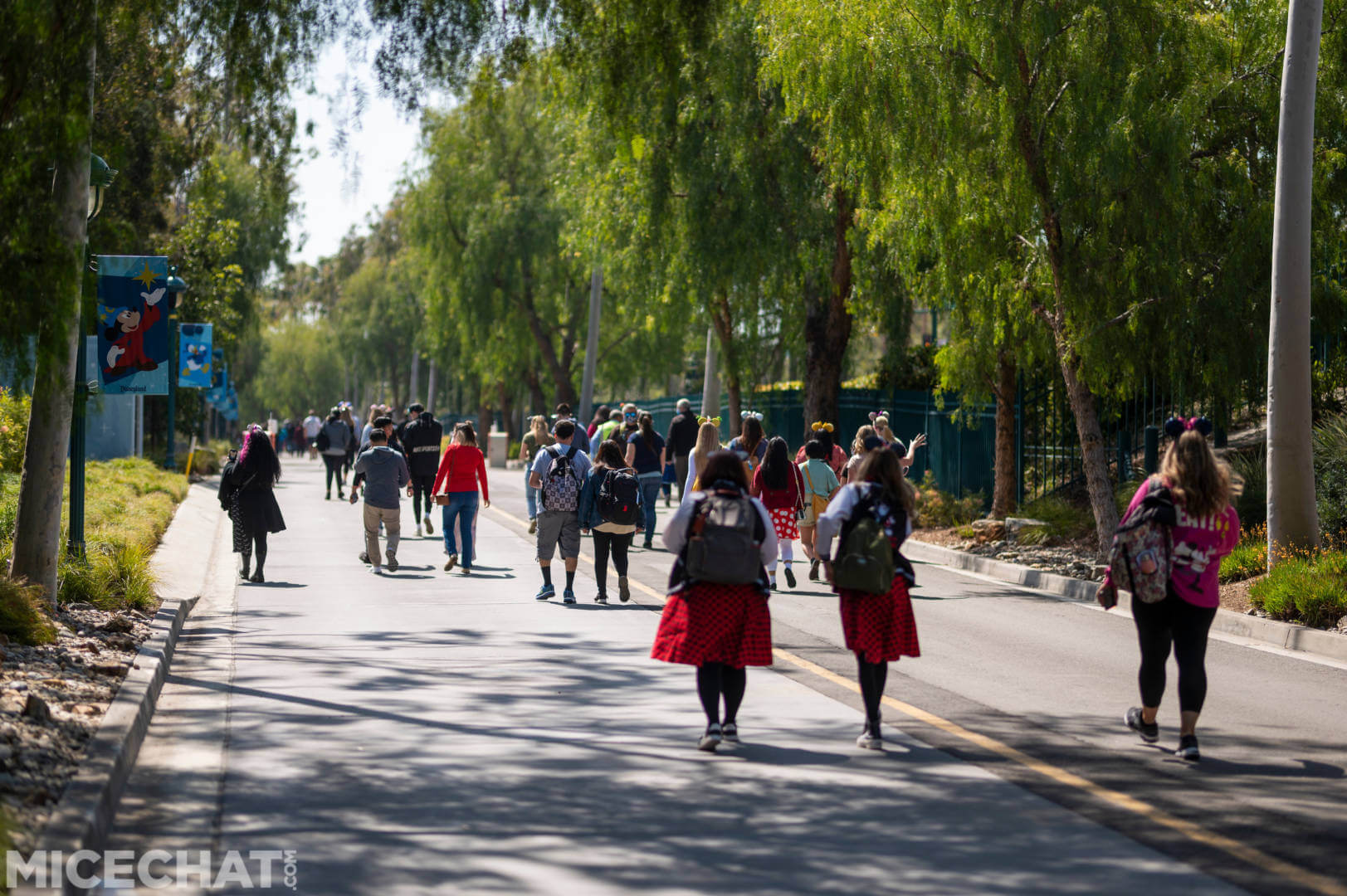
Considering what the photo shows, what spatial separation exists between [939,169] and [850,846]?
41.9ft

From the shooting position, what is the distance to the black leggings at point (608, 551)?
1476cm

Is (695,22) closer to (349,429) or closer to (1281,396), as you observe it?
(1281,396)

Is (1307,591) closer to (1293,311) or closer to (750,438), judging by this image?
(1293,311)

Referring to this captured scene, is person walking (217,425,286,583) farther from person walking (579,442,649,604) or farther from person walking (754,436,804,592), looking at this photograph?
person walking (754,436,804,592)

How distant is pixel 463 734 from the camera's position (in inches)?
333

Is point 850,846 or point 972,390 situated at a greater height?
point 972,390

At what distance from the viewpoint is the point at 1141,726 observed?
27.1 ft

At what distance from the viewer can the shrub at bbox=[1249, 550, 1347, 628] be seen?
12.8 meters

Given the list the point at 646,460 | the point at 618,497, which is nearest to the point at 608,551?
the point at 618,497

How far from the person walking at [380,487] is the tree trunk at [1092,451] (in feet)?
25.8

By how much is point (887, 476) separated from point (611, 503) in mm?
6541

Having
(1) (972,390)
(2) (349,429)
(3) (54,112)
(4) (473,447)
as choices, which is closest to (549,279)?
(2) (349,429)

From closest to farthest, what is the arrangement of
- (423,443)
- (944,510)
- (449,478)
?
(449,478) → (423,443) → (944,510)

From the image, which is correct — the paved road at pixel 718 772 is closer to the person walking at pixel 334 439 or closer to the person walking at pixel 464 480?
the person walking at pixel 464 480
